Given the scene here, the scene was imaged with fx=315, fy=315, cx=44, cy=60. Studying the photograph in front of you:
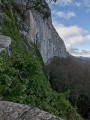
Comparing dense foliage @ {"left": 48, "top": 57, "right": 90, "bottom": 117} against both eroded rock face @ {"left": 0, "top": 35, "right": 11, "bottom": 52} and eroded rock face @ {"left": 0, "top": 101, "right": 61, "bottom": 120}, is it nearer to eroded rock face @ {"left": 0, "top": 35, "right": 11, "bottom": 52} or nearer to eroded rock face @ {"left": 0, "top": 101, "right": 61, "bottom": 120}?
eroded rock face @ {"left": 0, "top": 35, "right": 11, "bottom": 52}

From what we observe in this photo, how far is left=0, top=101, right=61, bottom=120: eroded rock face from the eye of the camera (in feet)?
16.1

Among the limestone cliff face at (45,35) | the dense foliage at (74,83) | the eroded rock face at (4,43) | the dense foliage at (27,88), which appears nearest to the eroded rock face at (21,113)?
the dense foliage at (27,88)

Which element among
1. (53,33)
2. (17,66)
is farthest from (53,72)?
(17,66)

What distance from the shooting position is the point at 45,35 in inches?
1966

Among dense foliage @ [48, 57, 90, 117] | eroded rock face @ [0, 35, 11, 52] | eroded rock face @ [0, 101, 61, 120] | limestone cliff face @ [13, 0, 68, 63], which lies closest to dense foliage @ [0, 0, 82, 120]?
eroded rock face @ [0, 35, 11, 52]

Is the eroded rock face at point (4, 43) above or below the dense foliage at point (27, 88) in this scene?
above

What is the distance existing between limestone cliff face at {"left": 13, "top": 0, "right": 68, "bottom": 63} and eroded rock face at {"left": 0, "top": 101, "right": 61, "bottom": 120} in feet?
83.7

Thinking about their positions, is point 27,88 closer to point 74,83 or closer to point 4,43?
point 4,43

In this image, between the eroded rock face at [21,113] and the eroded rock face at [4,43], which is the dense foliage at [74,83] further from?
the eroded rock face at [21,113]

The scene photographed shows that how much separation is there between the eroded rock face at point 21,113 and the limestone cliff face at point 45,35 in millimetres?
25500

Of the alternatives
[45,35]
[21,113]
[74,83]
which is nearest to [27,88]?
[21,113]

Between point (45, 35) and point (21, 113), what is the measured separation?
45.1 meters

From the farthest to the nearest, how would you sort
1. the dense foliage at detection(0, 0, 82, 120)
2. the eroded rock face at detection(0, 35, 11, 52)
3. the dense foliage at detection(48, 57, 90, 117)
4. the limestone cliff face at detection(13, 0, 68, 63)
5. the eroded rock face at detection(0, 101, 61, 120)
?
the dense foliage at detection(48, 57, 90, 117) → the limestone cliff face at detection(13, 0, 68, 63) → the eroded rock face at detection(0, 35, 11, 52) → the dense foliage at detection(0, 0, 82, 120) → the eroded rock face at detection(0, 101, 61, 120)

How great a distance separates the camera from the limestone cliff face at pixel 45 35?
34.9 metres
